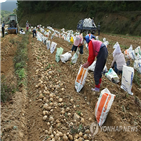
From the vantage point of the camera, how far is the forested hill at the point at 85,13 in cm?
1623

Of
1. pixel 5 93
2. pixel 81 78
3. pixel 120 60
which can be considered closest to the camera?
pixel 5 93

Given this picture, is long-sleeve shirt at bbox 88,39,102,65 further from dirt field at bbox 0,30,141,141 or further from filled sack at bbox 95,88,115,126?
filled sack at bbox 95,88,115,126

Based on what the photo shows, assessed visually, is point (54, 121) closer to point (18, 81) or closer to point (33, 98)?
point (33, 98)

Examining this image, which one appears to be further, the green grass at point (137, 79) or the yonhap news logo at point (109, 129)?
the green grass at point (137, 79)

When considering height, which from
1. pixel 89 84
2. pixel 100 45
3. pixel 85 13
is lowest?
pixel 89 84

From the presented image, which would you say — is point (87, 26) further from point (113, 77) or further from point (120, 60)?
point (113, 77)

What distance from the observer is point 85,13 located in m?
23.4


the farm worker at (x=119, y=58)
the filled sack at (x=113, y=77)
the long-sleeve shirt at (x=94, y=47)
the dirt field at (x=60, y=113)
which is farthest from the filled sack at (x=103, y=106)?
the farm worker at (x=119, y=58)

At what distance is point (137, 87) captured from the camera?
3785 millimetres

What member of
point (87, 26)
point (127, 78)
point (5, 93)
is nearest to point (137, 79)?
point (127, 78)

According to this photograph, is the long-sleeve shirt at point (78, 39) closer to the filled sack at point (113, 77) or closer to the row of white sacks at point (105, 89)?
the row of white sacks at point (105, 89)

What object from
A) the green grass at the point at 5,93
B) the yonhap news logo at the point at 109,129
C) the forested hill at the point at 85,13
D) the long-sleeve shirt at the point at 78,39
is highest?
the forested hill at the point at 85,13

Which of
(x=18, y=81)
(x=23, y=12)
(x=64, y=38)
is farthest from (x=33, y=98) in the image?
(x=23, y=12)

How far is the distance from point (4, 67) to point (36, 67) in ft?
3.86
